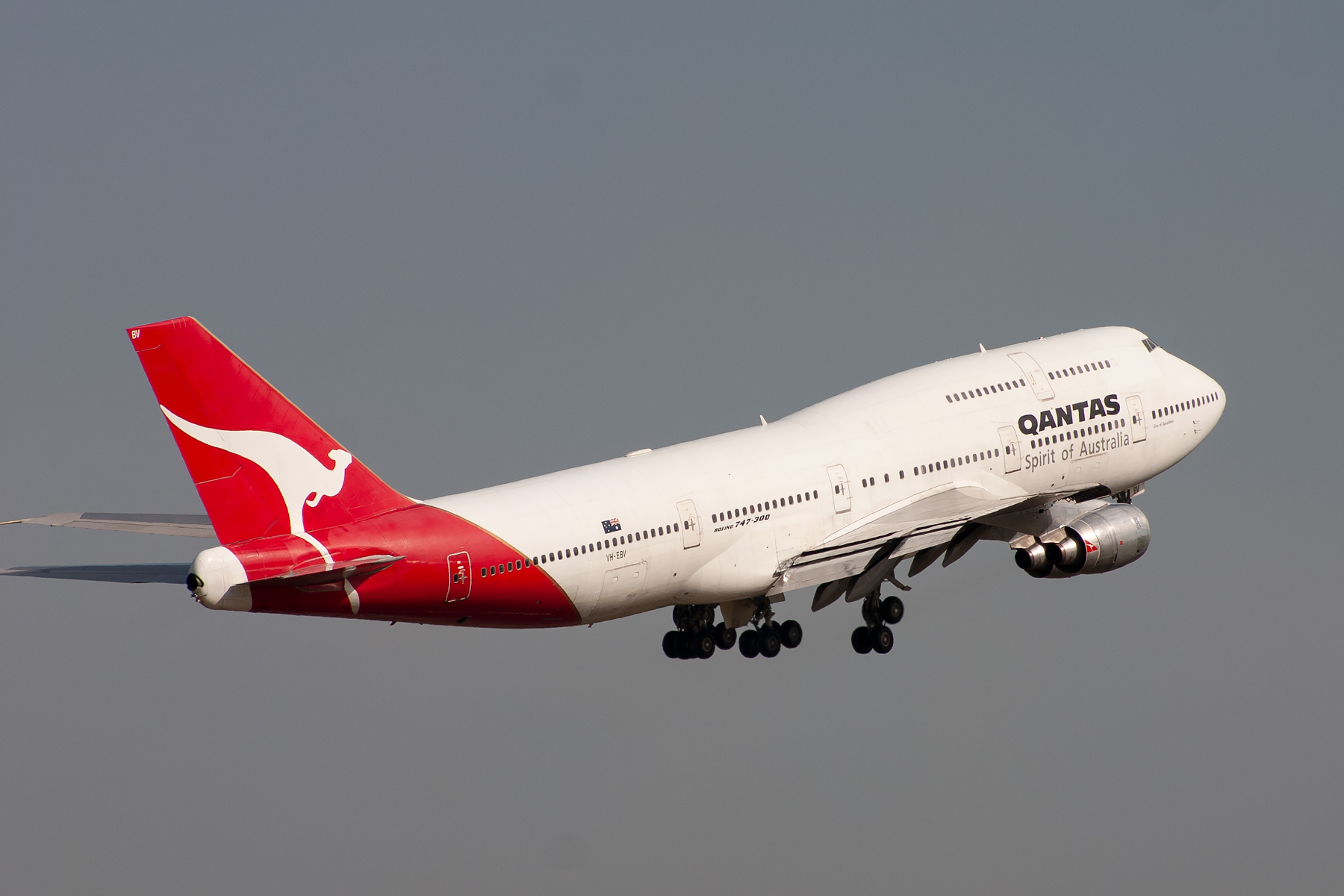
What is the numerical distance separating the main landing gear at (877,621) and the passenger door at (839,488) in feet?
13.0

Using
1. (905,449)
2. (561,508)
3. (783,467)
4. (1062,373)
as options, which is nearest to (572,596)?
(561,508)

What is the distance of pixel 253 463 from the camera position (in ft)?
166

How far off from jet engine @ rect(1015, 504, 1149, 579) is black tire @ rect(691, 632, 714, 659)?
8.43m

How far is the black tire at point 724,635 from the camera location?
61.8m

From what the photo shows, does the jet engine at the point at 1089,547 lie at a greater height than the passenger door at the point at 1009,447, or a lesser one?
lesser

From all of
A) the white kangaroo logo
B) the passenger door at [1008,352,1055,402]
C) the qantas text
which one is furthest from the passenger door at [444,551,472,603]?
the passenger door at [1008,352,1055,402]

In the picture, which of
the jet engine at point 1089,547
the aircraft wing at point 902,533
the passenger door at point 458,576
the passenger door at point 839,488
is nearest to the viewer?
the passenger door at point 458,576

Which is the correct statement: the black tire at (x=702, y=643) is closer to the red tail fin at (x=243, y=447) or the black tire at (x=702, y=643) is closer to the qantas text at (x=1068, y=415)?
the qantas text at (x=1068, y=415)

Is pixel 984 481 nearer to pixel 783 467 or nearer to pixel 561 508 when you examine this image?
pixel 783 467

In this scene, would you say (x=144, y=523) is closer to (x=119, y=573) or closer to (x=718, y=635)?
(x=119, y=573)

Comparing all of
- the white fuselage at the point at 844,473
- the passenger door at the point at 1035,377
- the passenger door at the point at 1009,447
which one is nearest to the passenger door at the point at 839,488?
the white fuselage at the point at 844,473

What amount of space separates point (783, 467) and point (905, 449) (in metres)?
4.15

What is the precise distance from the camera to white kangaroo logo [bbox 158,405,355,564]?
50.2 meters

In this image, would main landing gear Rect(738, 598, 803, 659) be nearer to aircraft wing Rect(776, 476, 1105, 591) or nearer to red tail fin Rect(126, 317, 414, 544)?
aircraft wing Rect(776, 476, 1105, 591)
